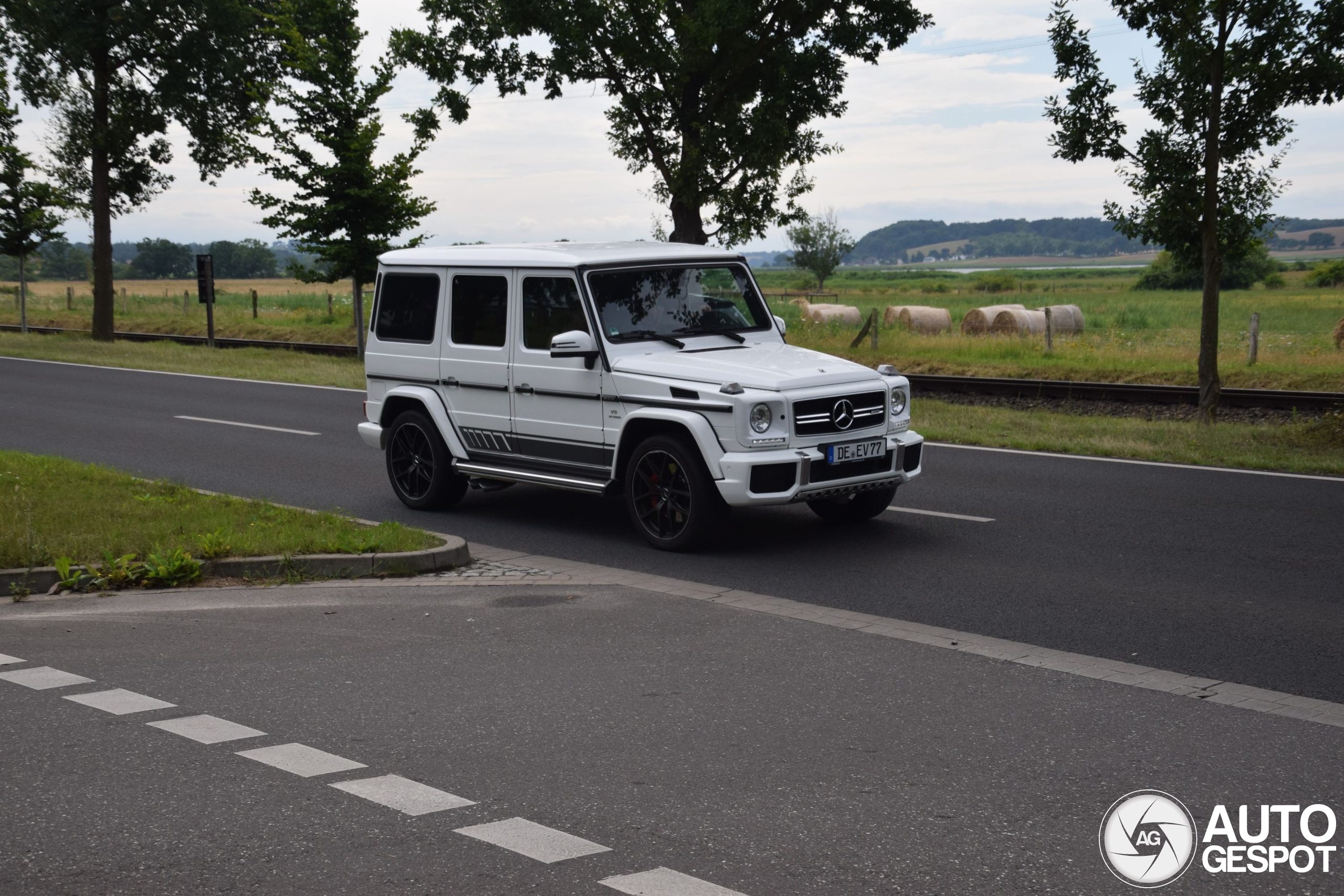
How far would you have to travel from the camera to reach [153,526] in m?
9.71

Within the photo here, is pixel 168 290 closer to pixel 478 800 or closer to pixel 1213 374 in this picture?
pixel 1213 374

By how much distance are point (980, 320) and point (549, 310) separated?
90.9 feet

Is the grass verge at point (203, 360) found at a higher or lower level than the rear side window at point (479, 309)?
lower

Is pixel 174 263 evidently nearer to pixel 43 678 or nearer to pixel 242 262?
pixel 242 262

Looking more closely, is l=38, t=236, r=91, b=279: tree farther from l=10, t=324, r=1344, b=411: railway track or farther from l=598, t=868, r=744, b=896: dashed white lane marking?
l=598, t=868, r=744, b=896: dashed white lane marking

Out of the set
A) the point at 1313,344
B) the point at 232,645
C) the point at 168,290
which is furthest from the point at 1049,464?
the point at 168,290

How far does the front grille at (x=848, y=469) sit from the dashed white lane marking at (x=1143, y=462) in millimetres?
4592

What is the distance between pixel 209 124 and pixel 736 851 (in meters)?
36.8

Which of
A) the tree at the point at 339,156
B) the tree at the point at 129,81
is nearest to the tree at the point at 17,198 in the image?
the tree at the point at 129,81

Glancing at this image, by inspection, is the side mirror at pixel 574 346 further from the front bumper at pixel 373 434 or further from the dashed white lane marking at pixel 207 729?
the dashed white lane marking at pixel 207 729

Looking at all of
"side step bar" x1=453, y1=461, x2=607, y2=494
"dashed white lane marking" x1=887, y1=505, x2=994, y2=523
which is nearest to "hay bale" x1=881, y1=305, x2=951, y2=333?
"dashed white lane marking" x1=887, y1=505, x2=994, y2=523

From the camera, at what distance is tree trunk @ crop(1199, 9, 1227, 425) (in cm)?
1666

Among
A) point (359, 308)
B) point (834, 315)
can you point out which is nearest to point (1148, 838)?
point (359, 308)

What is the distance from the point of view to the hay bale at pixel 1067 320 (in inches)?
1473
